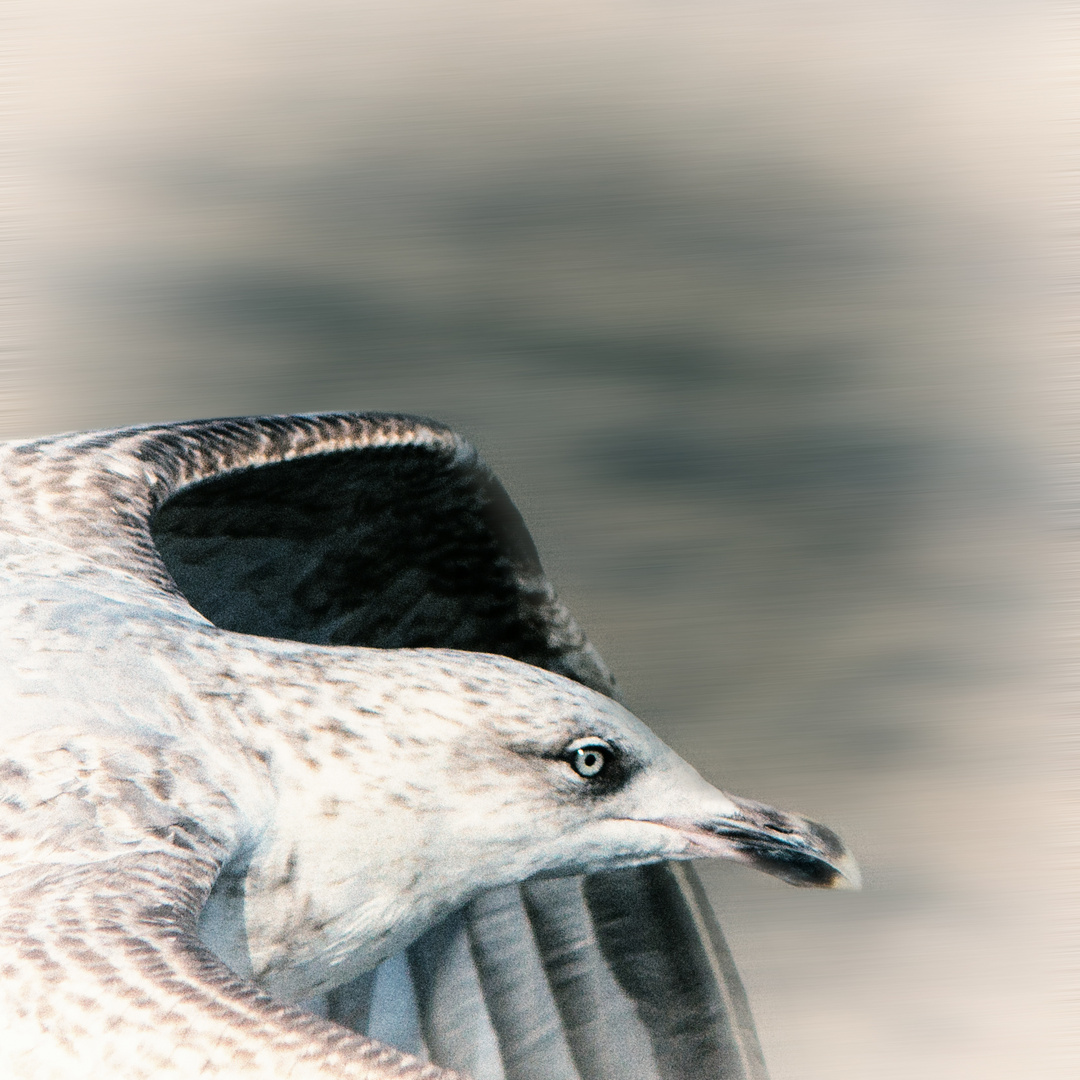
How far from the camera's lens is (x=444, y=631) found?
1588 mm

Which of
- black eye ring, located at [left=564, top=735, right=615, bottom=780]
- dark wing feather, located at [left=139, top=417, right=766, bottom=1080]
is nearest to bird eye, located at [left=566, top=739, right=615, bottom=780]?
black eye ring, located at [left=564, top=735, right=615, bottom=780]

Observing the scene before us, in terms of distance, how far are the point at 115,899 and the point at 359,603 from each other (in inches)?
29.5

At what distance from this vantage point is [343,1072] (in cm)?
73

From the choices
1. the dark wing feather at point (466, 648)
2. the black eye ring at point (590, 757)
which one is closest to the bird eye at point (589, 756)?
the black eye ring at point (590, 757)

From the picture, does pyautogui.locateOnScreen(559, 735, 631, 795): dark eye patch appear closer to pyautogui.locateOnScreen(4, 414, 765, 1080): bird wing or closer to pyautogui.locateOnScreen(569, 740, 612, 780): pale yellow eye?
pyautogui.locateOnScreen(569, 740, 612, 780): pale yellow eye

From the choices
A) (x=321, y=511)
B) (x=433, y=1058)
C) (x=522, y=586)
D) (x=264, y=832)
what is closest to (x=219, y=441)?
(x=321, y=511)

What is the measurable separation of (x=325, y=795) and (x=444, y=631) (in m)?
0.55

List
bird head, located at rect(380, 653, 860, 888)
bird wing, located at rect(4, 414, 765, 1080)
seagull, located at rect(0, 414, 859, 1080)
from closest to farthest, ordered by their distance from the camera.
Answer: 1. seagull, located at rect(0, 414, 859, 1080)
2. bird head, located at rect(380, 653, 860, 888)
3. bird wing, located at rect(4, 414, 765, 1080)

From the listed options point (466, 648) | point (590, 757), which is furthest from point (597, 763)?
point (466, 648)

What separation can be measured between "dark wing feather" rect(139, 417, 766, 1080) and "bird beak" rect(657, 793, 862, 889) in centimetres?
29

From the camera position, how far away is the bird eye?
1.12 m

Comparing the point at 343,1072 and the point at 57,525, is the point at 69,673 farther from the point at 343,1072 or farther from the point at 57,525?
the point at 343,1072

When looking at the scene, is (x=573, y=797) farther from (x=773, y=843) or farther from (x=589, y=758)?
(x=773, y=843)

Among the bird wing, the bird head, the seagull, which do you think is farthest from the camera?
the bird wing
